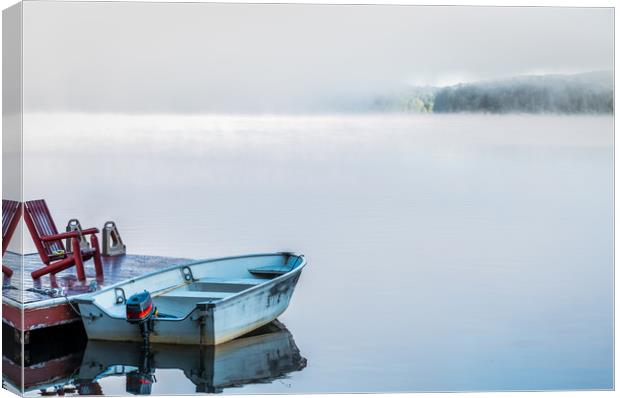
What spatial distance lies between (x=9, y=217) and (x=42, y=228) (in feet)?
1.13

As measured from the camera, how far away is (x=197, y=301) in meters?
12.5

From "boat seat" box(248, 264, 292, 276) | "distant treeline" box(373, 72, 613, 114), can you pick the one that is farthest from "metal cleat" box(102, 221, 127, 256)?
"distant treeline" box(373, 72, 613, 114)

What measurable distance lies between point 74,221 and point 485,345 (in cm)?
338

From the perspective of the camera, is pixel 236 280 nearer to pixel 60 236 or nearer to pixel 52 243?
pixel 52 243

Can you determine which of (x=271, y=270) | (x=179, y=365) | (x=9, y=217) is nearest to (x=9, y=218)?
(x=9, y=217)

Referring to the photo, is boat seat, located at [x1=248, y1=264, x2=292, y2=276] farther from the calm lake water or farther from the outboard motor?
the outboard motor

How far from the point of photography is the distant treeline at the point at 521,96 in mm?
11586

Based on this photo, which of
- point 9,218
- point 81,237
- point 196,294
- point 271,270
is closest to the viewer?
point 9,218

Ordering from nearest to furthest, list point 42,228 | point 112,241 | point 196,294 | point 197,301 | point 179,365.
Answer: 1. point 42,228
2. point 179,365
3. point 112,241
4. point 197,301
5. point 196,294

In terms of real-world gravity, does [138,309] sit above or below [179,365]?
above

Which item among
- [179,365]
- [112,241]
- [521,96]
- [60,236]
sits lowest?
[179,365]

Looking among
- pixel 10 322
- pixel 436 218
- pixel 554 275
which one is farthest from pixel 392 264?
pixel 10 322

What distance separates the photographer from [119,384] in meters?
11.3

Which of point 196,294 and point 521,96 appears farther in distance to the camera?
point 196,294
